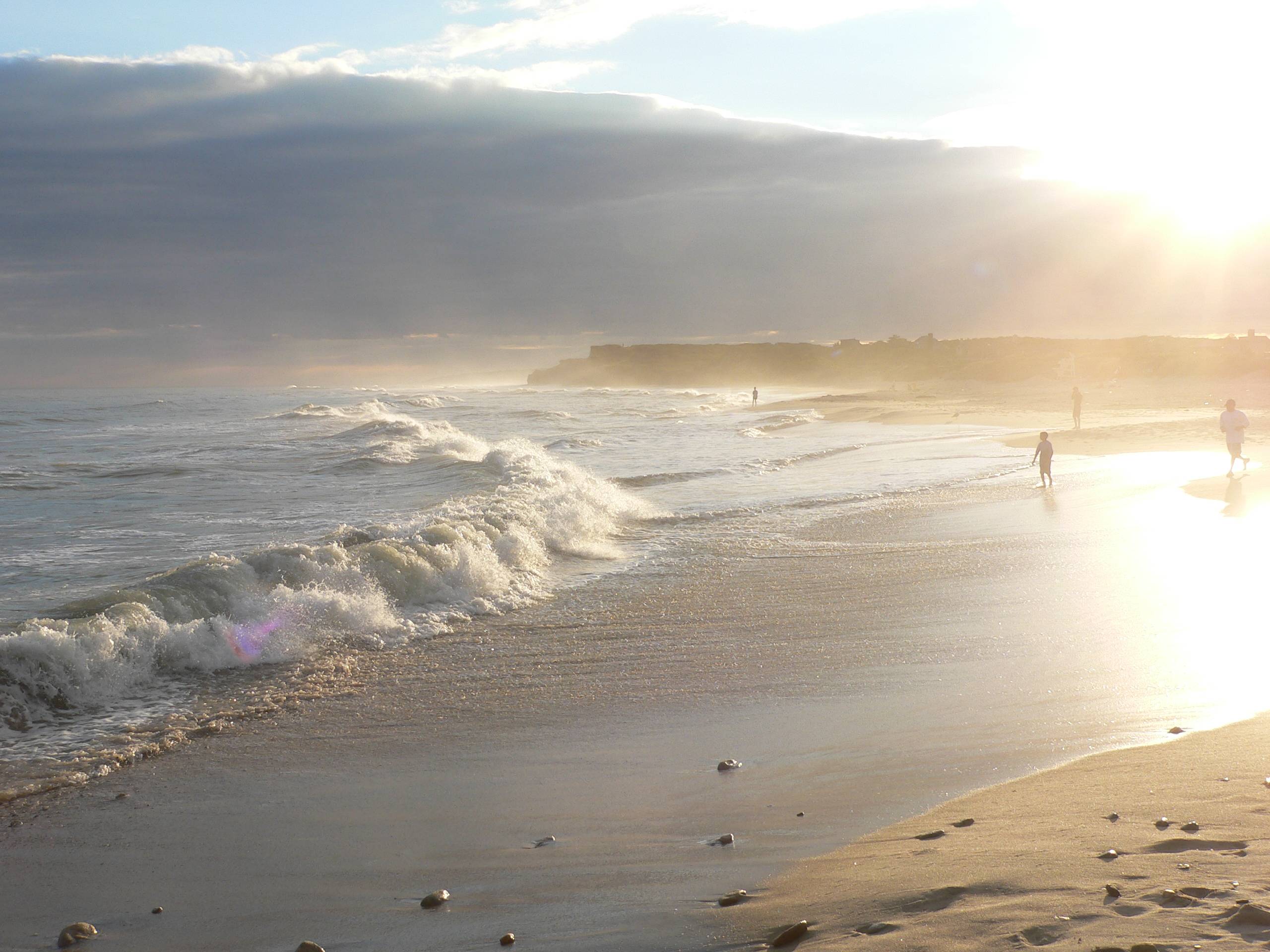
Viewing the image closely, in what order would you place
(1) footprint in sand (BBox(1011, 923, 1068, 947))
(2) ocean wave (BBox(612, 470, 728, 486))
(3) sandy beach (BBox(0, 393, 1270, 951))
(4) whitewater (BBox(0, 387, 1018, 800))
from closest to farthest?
1. (1) footprint in sand (BBox(1011, 923, 1068, 947))
2. (3) sandy beach (BBox(0, 393, 1270, 951))
3. (4) whitewater (BBox(0, 387, 1018, 800))
4. (2) ocean wave (BBox(612, 470, 728, 486))

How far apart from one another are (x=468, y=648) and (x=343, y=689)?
1323 mm

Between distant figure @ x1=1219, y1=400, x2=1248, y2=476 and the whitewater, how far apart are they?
463cm

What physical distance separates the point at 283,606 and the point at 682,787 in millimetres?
5003

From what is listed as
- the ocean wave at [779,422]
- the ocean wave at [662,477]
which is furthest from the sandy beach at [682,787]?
the ocean wave at [779,422]

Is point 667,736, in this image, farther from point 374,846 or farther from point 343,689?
point 343,689

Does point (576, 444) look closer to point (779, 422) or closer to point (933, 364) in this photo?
point (779, 422)

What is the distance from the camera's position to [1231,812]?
12.0ft

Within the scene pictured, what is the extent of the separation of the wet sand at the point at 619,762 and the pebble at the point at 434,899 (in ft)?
0.11

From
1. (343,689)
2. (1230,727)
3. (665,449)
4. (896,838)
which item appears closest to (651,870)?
(896,838)

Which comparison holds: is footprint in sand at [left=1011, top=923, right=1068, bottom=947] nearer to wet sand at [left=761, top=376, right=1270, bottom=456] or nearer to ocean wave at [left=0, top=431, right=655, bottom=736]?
ocean wave at [left=0, top=431, right=655, bottom=736]

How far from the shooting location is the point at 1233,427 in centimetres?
1720

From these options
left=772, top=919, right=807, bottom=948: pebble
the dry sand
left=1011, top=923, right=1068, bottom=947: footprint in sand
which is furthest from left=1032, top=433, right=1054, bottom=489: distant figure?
left=772, top=919, right=807, bottom=948: pebble

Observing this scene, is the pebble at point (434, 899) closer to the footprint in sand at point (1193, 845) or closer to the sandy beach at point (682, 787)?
the sandy beach at point (682, 787)

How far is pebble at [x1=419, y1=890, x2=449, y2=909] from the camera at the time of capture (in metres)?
3.61
